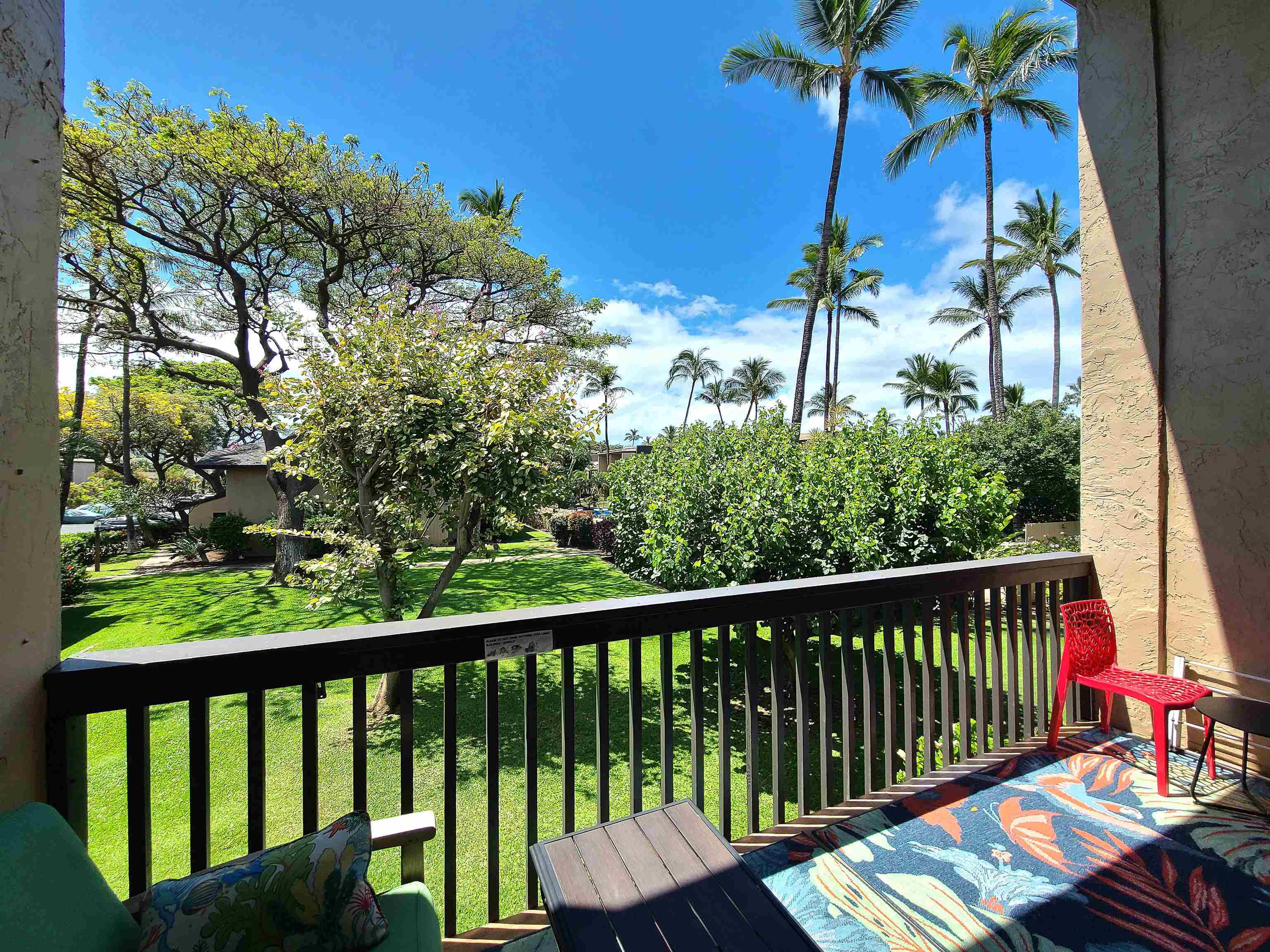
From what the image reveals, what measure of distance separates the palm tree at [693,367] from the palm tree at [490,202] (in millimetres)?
26139

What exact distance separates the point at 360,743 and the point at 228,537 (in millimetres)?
15586

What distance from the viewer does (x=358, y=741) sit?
1499 millimetres

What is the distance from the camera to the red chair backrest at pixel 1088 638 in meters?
2.64

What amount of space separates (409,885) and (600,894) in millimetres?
501

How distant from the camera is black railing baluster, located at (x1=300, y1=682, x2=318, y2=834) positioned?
1.42 m

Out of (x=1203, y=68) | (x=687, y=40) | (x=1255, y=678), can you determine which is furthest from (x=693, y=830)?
(x=687, y=40)

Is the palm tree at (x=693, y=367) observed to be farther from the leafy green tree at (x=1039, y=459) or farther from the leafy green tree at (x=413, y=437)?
the leafy green tree at (x=413, y=437)

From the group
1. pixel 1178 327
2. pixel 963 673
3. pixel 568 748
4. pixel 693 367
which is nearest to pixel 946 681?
pixel 963 673

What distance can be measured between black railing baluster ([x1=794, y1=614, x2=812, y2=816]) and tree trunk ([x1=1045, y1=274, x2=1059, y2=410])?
27.7m

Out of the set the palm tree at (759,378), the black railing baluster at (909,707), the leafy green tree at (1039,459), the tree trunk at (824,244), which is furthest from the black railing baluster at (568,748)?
the palm tree at (759,378)

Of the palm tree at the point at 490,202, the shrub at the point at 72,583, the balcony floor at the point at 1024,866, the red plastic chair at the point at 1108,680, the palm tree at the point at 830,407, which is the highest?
the palm tree at the point at 490,202

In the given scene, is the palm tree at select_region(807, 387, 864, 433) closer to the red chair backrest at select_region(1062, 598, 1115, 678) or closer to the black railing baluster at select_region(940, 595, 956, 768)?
the red chair backrest at select_region(1062, 598, 1115, 678)

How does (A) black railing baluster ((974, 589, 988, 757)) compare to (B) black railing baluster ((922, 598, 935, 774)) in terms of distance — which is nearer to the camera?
(B) black railing baluster ((922, 598, 935, 774))

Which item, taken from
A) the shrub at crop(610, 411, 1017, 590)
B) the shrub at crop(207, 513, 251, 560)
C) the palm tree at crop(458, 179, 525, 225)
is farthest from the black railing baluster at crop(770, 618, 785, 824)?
the palm tree at crop(458, 179, 525, 225)
